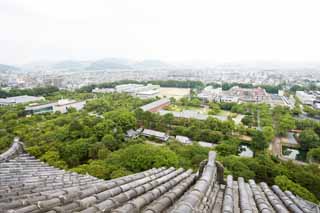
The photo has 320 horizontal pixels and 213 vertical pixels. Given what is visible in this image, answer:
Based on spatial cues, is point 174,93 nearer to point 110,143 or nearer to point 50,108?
point 50,108

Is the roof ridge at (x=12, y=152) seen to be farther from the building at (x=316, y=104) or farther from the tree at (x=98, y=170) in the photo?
the building at (x=316, y=104)

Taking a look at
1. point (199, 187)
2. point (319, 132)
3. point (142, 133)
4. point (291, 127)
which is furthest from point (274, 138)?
point (199, 187)

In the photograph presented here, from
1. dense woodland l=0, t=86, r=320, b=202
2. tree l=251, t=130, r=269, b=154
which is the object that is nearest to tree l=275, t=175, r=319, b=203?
dense woodland l=0, t=86, r=320, b=202

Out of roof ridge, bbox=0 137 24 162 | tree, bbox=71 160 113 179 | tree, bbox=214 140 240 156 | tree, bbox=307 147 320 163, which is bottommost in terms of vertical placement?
tree, bbox=307 147 320 163

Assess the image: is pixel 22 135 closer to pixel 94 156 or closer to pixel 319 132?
pixel 94 156

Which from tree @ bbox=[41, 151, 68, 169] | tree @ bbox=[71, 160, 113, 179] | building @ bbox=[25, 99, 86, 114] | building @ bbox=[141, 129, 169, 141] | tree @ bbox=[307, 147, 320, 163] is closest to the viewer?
tree @ bbox=[71, 160, 113, 179]

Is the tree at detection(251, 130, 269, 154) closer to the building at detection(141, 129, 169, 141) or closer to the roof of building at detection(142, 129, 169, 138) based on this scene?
the building at detection(141, 129, 169, 141)

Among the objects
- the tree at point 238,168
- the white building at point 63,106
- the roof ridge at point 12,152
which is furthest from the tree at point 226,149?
the white building at point 63,106

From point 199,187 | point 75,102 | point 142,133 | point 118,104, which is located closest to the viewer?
point 199,187

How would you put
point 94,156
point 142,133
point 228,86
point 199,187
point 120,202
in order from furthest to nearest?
point 228,86, point 142,133, point 94,156, point 199,187, point 120,202
